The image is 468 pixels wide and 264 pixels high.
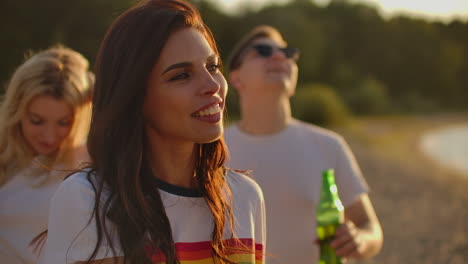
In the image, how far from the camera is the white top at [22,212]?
10.7 ft

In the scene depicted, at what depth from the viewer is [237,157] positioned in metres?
4.04

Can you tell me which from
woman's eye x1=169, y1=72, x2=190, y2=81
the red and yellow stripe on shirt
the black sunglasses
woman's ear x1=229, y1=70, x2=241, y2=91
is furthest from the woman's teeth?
woman's ear x1=229, y1=70, x2=241, y2=91

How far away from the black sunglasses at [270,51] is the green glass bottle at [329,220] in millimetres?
1324

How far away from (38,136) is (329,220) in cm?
165

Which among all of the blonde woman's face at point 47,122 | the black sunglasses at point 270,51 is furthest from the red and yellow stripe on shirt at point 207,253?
the black sunglasses at point 270,51

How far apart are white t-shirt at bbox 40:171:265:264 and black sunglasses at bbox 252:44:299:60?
173cm

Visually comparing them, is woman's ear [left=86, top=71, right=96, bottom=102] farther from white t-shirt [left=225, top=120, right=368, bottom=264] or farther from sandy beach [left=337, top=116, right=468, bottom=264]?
sandy beach [left=337, top=116, right=468, bottom=264]

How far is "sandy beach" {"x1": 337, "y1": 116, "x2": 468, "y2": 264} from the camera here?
32.2 ft

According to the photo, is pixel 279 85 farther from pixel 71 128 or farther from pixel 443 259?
pixel 443 259

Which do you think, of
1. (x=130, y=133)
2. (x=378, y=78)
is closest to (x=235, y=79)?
(x=130, y=133)

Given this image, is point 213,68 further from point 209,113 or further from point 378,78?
point 378,78

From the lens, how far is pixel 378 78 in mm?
55750

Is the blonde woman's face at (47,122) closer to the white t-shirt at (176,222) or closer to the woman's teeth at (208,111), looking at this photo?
the white t-shirt at (176,222)

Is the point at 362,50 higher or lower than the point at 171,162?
lower
